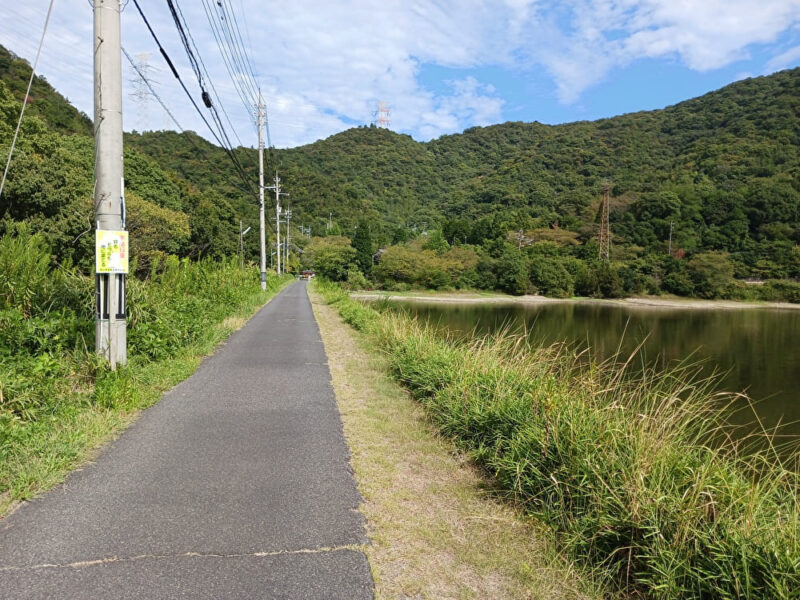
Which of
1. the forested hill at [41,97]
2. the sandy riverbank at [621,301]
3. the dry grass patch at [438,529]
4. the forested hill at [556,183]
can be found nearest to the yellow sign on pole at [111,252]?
the dry grass patch at [438,529]

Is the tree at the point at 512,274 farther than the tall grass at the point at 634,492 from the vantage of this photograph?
Yes

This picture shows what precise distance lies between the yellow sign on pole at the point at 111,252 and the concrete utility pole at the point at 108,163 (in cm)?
2

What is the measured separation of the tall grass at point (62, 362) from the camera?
13.3 ft

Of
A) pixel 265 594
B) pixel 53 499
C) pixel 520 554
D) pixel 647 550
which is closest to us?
pixel 265 594

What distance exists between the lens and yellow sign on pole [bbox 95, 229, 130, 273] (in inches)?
245

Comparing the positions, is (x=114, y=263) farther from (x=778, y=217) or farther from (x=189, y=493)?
(x=778, y=217)

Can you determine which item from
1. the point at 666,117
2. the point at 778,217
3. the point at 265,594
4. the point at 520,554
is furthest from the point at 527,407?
the point at 666,117

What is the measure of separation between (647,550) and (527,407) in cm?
189

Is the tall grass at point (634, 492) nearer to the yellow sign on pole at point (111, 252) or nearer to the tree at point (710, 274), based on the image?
the yellow sign on pole at point (111, 252)

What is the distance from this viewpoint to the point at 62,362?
18.8 ft

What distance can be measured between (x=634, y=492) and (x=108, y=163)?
6594mm

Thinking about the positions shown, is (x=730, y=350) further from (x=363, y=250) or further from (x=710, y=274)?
(x=363, y=250)

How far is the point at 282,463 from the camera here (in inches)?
166

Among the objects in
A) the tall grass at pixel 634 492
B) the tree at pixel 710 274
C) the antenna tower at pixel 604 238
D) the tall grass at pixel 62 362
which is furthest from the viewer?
the antenna tower at pixel 604 238
